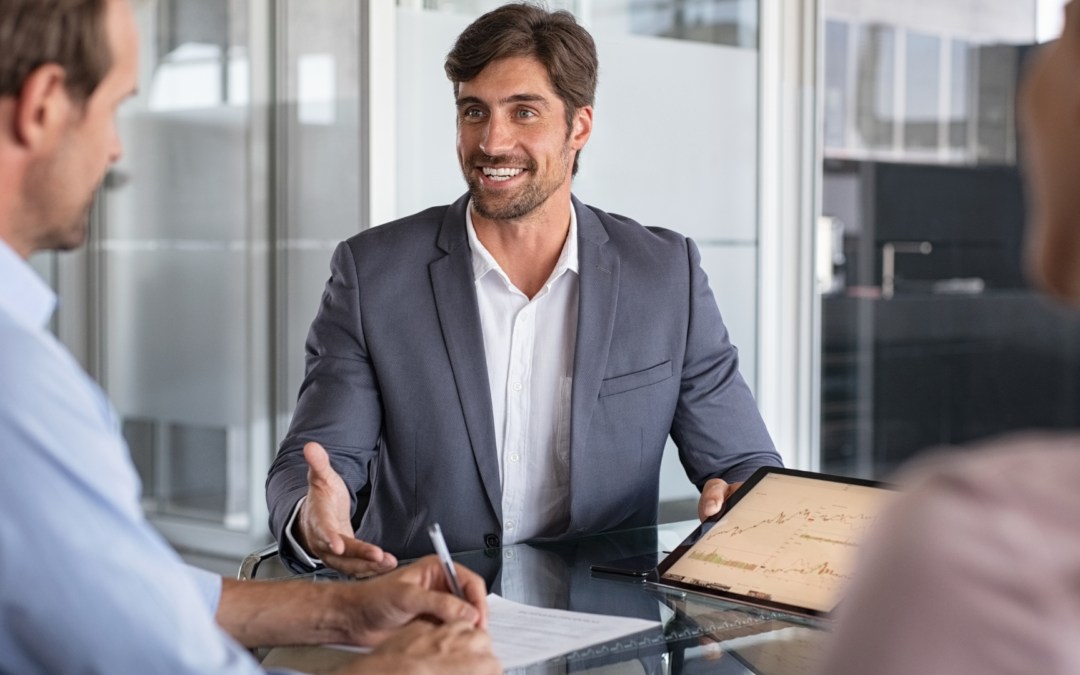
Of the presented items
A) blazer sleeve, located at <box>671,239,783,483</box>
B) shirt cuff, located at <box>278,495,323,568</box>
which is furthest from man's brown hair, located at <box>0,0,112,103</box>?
blazer sleeve, located at <box>671,239,783,483</box>

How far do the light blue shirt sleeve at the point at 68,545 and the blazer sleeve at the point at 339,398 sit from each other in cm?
113

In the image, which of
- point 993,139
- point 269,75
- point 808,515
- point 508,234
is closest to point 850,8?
point 993,139

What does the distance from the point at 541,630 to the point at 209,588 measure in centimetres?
43

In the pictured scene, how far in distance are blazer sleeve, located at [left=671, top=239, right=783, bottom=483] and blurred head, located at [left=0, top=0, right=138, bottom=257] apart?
1.52 meters

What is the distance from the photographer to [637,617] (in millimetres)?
1639

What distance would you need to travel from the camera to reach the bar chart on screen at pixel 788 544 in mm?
1673

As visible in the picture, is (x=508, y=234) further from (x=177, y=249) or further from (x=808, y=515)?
(x=177, y=249)

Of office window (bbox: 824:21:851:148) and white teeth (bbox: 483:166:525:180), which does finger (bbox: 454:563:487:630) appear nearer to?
white teeth (bbox: 483:166:525:180)

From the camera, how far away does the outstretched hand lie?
180cm

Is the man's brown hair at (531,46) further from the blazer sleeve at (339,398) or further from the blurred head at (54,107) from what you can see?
the blurred head at (54,107)

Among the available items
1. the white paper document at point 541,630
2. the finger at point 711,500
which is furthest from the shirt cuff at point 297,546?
the finger at point 711,500

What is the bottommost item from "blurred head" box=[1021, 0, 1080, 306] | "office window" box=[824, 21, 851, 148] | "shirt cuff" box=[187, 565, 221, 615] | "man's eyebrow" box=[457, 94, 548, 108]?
"shirt cuff" box=[187, 565, 221, 615]

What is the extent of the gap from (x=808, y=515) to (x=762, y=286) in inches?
96.7

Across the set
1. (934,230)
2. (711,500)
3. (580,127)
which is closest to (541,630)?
(711,500)
